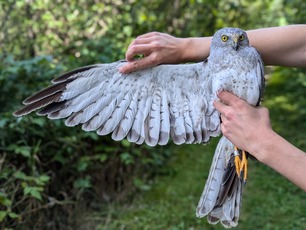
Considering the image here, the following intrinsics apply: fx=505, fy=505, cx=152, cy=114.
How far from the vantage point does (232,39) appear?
2.60 meters

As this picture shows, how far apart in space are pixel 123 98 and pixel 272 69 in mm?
7159

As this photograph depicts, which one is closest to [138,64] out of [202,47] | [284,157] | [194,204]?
[202,47]

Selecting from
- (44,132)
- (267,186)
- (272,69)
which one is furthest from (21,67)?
(272,69)

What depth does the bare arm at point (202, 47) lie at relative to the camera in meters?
2.75

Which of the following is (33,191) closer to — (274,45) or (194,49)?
(194,49)

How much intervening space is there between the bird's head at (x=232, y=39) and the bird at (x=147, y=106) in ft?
0.58

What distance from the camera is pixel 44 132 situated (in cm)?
417

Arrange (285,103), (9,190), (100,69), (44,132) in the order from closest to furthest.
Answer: (100,69)
(9,190)
(44,132)
(285,103)

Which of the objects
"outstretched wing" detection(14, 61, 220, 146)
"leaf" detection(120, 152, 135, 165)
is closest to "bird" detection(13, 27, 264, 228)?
"outstretched wing" detection(14, 61, 220, 146)

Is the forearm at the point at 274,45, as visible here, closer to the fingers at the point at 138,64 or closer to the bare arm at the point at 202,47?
the bare arm at the point at 202,47

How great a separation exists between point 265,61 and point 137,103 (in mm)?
801

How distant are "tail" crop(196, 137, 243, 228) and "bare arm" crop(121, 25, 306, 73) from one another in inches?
21.8

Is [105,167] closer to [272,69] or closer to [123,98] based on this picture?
[123,98]

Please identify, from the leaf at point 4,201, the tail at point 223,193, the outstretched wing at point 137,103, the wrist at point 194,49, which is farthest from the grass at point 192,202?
the wrist at point 194,49
